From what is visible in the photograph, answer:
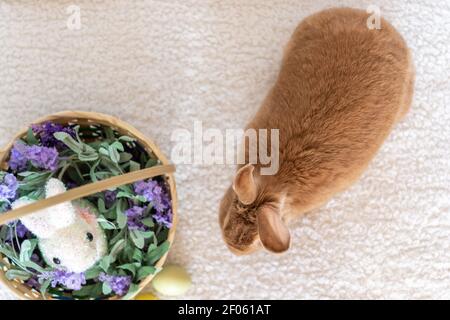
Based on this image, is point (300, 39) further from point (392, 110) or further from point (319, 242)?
point (319, 242)

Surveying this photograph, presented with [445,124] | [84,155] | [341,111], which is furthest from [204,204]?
[445,124]

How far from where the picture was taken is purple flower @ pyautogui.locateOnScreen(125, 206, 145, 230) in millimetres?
973

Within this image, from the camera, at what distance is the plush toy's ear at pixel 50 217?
2.88 feet

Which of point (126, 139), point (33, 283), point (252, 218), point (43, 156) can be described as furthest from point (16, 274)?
point (252, 218)

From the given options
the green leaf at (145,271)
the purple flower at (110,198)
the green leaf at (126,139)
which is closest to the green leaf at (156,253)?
the green leaf at (145,271)

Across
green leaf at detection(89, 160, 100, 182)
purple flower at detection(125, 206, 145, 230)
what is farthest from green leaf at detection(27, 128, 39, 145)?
purple flower at detection(125, 206, 145, 230)

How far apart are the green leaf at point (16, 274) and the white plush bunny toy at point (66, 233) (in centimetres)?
7

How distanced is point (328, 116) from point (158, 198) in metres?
0.39

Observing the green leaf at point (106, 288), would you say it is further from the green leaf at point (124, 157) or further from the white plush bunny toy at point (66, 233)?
the green leaf at point (124, 157)

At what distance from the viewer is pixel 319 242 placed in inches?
48.1

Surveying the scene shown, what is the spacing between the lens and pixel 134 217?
3.23 ft

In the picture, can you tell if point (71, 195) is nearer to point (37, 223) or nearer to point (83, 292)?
point (37, 223)

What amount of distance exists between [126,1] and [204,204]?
58 cm
